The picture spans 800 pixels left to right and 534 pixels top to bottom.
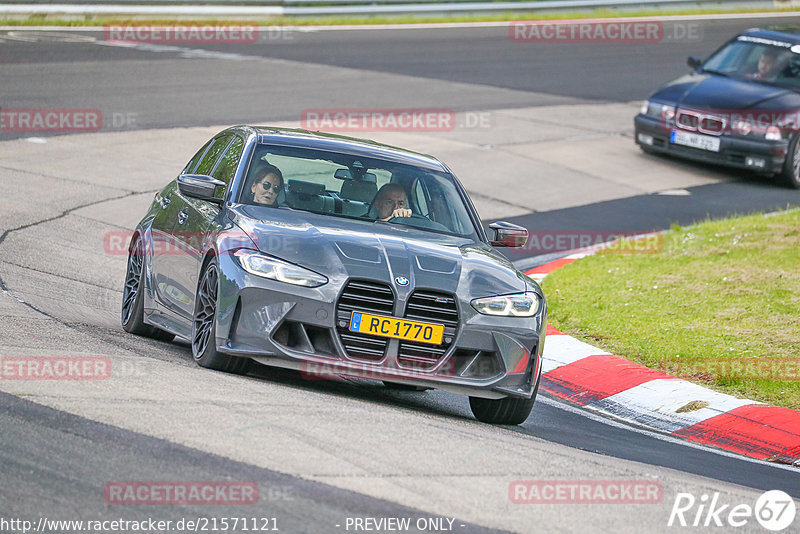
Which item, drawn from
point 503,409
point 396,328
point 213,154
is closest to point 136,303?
point 213,154

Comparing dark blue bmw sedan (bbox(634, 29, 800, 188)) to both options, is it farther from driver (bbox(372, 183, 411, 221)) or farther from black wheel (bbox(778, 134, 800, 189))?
driver (bbox(372, 183, 411, 221))

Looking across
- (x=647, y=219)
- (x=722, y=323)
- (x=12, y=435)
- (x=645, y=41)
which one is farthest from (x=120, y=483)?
(x=645, y=41)

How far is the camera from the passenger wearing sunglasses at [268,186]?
7.89 meters

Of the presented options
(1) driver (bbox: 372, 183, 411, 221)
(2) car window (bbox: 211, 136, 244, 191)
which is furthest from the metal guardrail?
(1) driver (bbox: 372, 183, 411, 221)

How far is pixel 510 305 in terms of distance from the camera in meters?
7.13

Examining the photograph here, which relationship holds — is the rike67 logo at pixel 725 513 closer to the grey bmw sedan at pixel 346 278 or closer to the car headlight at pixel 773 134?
the grey bmw sedan at pixel 346 278

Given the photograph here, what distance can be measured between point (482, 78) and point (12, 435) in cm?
2051

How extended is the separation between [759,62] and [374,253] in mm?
13869

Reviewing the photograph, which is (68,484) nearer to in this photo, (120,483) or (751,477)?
(120,483)

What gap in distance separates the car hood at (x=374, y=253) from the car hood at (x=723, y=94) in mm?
11407

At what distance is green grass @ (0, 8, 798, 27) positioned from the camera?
26359mm

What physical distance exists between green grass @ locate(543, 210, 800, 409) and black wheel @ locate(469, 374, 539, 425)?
7.14ft

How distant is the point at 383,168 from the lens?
829cm

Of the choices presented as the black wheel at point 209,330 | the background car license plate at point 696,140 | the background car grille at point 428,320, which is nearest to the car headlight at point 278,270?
the black wheel at point 209,330
